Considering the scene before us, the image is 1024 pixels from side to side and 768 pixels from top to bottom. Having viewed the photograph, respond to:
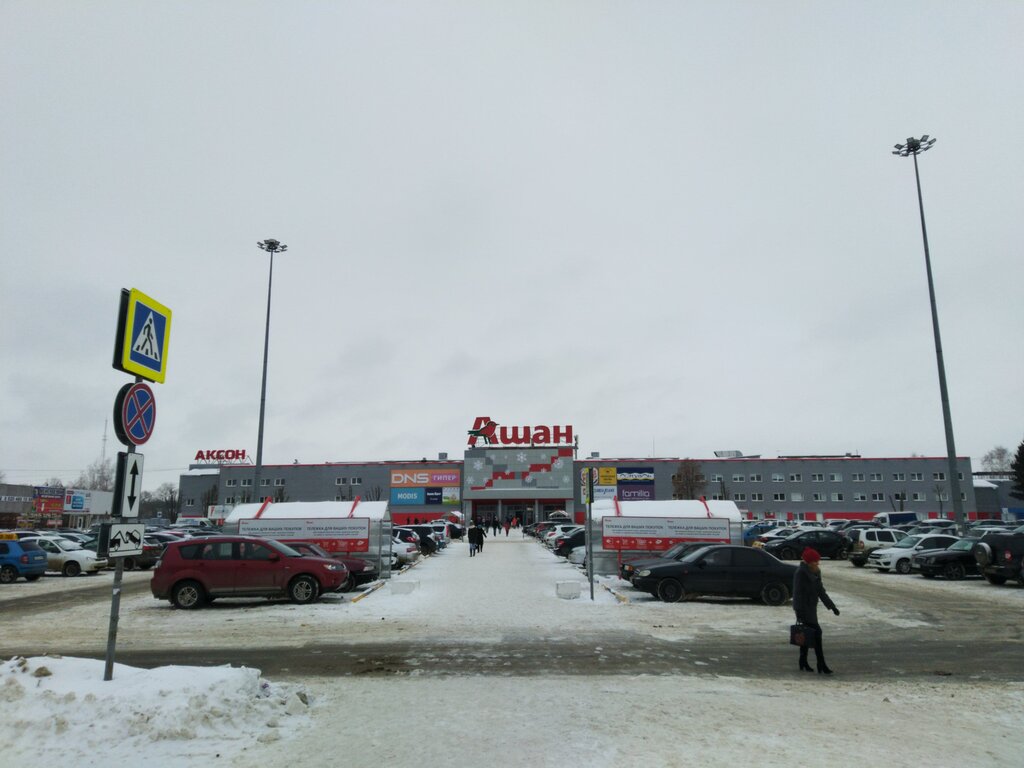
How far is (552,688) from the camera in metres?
8.20

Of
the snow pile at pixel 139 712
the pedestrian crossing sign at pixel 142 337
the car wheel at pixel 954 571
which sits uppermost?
the pedestrian crossing sign at pixel 142 337

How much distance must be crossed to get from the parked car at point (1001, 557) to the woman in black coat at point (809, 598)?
14.3m

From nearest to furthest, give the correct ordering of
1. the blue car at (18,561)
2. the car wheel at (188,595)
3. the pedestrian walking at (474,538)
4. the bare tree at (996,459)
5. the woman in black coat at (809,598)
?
the woman in black coat at (809,598) < the car wheel at (188,595) < the blue car at (18,561) < the pedestrian walking at (474,538) < the bare tree at (996,459)

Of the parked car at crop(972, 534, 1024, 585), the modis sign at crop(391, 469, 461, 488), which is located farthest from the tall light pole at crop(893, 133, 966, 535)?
the modis sign at crop(391, 469, 461, 488)

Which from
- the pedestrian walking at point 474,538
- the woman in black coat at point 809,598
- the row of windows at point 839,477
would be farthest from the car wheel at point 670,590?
the row of windows at point 839,477

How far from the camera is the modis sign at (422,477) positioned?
262ft

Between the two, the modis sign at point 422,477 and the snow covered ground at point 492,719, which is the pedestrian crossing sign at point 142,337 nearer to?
the snow covered ground at point 492,719

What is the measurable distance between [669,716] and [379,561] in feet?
54.5

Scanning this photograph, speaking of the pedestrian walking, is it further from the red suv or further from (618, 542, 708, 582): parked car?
the red suv

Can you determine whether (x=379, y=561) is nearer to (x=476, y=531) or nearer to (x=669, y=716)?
(x=476, y=531)

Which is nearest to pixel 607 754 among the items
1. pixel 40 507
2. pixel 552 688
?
pixel 552 688

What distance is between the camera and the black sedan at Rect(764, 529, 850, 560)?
1245 inches

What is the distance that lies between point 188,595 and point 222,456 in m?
78.2

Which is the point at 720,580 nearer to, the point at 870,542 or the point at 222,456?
the point at 870,542
